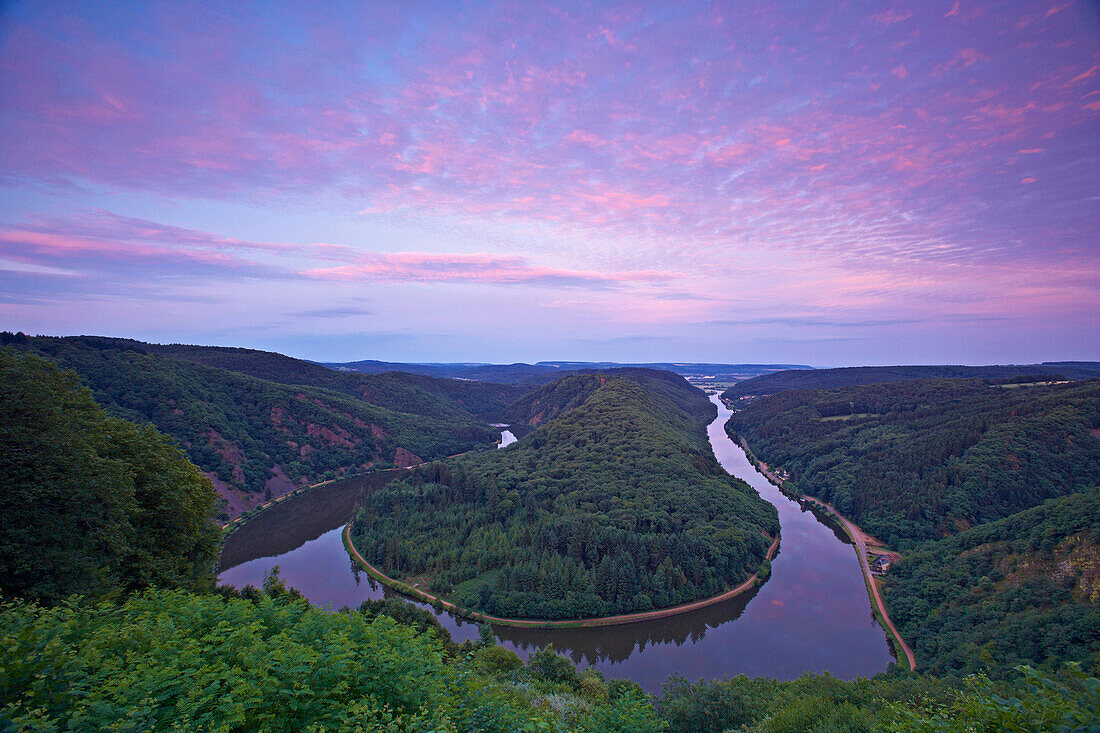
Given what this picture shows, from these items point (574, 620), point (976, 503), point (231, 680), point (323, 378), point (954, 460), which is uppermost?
point (231, 680)

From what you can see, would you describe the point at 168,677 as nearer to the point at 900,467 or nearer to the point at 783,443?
the point at 900,467

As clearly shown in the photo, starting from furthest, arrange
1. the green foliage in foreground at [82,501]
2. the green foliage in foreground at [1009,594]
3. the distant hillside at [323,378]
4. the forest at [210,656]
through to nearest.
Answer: the distant hillside at [323,378] → the green foliage in foreground at [1009,594] → the green foliage in foreground at [82,501] → the forest at [210,656]

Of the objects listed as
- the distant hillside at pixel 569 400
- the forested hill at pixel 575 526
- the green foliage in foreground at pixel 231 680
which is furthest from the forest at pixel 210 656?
the distant hillside at pixel 569 400

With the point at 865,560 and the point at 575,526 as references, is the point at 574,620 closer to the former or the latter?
→ the point at 575,526

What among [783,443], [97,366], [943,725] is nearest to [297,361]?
[97,366]

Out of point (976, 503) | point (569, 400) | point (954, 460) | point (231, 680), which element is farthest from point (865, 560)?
point (569, 400)

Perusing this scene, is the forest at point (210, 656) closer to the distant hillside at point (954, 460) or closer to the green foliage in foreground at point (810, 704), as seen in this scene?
the green foliage in foreground at point (810, 704)

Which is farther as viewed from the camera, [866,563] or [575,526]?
[866,563]
